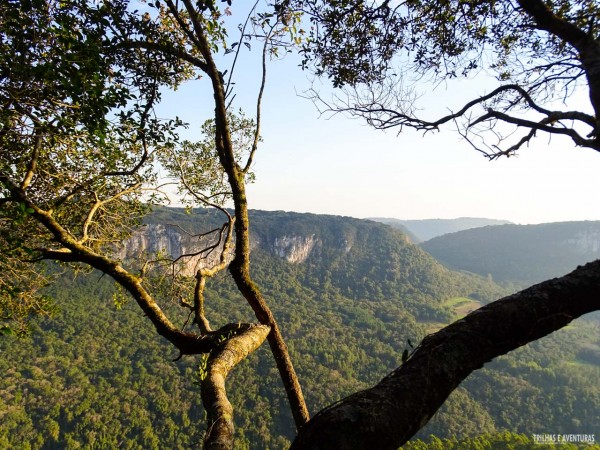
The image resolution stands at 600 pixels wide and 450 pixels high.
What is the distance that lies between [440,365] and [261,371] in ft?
306

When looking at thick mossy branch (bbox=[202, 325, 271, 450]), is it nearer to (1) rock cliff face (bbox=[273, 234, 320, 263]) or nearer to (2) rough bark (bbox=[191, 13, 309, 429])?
(2) rough bark (bbox=[191, 13, 309, 429])

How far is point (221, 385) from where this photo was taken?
248 centimetres

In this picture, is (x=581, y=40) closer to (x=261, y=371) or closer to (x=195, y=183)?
(x=195, y=183)

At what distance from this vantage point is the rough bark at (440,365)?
4.85 feet

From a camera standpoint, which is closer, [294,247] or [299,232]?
[294,247]

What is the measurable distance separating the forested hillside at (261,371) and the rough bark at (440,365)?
24161 millimetres

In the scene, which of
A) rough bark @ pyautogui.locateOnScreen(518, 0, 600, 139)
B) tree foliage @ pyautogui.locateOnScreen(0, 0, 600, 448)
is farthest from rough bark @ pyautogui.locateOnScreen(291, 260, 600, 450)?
rough bark @ pyautogui.locateOnScreen(518, 0, 600, 139)

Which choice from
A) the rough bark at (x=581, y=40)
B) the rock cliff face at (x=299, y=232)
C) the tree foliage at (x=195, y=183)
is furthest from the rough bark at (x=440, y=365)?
the rock cliff face at (x=299, y=232)

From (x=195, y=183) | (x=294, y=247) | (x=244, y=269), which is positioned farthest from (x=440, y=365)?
(x=294, y=247)

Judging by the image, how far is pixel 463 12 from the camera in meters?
5.70

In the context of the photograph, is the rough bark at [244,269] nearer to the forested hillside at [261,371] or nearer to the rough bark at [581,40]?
the rough bark at [581,40]

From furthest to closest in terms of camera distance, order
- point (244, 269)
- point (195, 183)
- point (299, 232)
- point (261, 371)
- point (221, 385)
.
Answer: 1. point (299, 232)
2. point (261, 371)
3. point (195, 183)
4. point (244, 269)
5. point (221, 385)

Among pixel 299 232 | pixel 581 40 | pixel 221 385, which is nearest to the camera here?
pixel 221 385

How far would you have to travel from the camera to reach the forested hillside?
63.2 m
